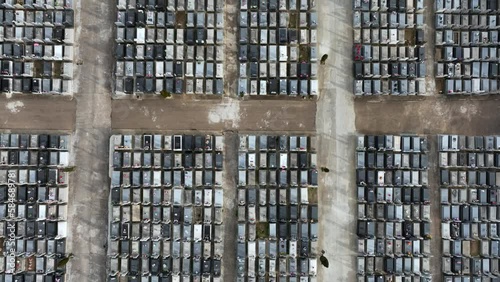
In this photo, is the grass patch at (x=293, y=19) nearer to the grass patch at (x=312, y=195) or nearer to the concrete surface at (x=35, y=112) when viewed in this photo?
the grass patch at (x=312, y=195)

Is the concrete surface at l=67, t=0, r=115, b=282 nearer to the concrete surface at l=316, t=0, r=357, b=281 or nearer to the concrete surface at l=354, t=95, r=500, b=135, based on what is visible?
the concrete surface at l=316, t=0, r=357, b=281

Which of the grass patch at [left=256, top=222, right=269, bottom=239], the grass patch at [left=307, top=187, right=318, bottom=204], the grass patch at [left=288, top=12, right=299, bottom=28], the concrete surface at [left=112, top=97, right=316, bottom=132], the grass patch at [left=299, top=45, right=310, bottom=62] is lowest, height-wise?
the grass patch at [left=256, top=222, right=269, bottom=239]

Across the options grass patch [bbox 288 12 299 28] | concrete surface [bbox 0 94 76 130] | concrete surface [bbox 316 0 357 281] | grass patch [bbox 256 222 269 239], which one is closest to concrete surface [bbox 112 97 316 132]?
concrete surface [bbox 316 0 357 281]

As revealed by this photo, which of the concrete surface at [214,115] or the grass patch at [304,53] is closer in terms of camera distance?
the concrete surface at [214,115]

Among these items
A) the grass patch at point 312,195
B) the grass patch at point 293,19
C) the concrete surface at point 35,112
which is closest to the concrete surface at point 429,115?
the grass patch at point 312,195

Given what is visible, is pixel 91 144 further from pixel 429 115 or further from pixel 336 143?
pixel 429 115

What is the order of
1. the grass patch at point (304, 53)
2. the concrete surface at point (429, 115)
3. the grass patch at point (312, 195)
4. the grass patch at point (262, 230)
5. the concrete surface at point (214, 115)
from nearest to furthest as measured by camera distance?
the grass patch at point (262, 230) < the grass patch at point (312, 195) < the concrete surface at point (214, 115) < the grass patch at point (304, 53) < the concrete surface at point (429, 115)

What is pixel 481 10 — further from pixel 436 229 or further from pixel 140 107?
pixel 140 107
